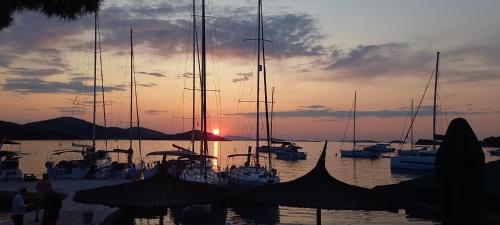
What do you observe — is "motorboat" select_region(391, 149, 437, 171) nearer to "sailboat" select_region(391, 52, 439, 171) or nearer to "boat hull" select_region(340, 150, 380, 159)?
"sailboat" select_region(391, 52, 439, 171)

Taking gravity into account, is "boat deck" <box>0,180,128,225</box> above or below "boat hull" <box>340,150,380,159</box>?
above

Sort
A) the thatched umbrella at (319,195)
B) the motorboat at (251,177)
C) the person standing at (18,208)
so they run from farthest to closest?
the motorboat at (251,177) → the person standing at (18,208) → the thatched umbrella at (319,195)

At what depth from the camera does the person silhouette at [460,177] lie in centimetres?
841

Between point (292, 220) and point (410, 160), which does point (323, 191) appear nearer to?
point (292, 220)

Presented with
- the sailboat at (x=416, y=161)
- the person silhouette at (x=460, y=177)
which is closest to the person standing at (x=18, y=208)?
the person silhouette at (x=460, y=177)

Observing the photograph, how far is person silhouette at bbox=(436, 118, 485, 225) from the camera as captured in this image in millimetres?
8414

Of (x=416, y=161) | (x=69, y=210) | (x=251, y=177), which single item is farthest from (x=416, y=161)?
(x=69, y=210)

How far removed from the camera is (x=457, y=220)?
27.5ft

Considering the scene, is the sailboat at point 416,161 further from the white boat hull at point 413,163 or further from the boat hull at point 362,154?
the boat hull at point 362,154

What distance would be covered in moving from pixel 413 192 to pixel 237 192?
28371 millimetres

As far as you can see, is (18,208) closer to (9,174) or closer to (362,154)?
(9,174)

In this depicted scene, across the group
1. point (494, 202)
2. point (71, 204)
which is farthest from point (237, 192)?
point (494, 202)

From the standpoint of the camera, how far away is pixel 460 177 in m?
8.44

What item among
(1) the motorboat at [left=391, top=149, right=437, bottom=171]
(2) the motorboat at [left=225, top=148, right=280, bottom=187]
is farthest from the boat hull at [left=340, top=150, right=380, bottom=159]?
(2) the motorboat at [left=225, top=148, right=280, bottom=187]
